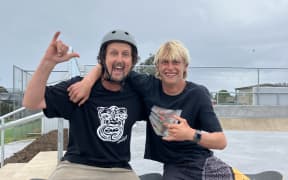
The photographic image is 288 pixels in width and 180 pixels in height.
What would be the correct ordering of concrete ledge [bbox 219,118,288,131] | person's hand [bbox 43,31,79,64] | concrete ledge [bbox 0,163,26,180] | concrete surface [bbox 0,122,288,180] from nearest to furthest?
person's hand [bbox 43,31,79,64]
concrete surface [bbox 0,122,288,180]
concrete ledge [bbox 0,163,26,180]
concrete ledge [bbox 219,118,288,131]

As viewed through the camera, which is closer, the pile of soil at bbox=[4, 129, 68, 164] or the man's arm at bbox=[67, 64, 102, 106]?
the man's arm at bbox=[67, 64, 102, 106]

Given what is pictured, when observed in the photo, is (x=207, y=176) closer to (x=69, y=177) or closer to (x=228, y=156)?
(x=69, y=177)

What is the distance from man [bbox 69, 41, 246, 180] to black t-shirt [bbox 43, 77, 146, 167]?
101 millimetres

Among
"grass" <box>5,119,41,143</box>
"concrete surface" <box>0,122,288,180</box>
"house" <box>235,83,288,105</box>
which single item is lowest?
"grass" <box>5,119,41,143</box>

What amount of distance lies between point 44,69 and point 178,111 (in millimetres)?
947

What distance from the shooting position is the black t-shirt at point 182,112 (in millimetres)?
2711

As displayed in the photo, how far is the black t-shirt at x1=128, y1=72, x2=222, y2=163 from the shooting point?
2.71 metres

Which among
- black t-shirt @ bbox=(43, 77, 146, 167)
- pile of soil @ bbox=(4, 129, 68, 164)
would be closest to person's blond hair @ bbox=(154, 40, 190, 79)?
black t-shirt @ bbox=(43, 77, 146, 167)

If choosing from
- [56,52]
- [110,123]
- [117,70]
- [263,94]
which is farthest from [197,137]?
[263,94]

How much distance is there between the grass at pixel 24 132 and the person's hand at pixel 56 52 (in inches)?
415

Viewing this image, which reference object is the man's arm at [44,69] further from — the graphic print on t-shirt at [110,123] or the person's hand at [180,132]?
the person's hand at [180,132]

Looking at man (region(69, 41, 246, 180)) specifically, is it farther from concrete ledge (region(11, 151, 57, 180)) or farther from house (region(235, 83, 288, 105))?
house (region(235, 83, 288, 105))

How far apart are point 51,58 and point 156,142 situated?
38.7 inches

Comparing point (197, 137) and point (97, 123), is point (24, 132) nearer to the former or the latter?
point (97, 123)
